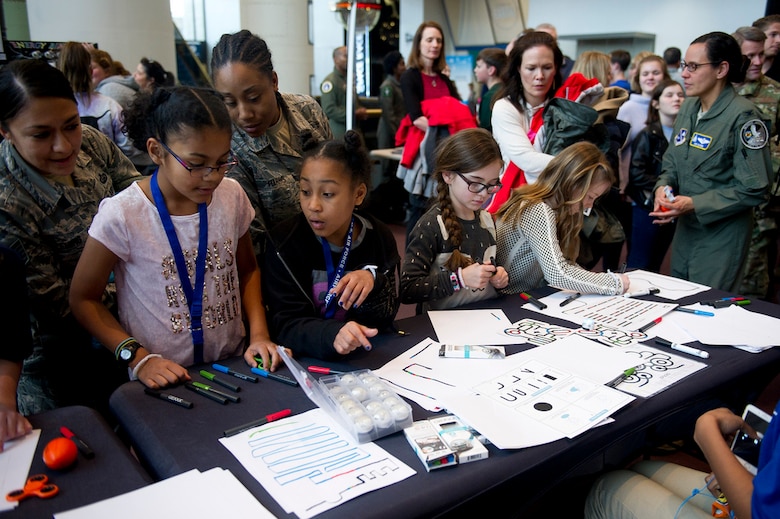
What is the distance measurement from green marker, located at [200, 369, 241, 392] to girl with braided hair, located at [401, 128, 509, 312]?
763 mm

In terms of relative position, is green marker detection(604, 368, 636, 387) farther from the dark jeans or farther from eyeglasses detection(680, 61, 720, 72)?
the dark jeans

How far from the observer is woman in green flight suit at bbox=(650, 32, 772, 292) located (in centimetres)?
255

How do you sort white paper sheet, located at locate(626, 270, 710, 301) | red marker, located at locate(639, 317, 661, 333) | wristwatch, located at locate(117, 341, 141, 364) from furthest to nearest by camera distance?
white paper sheet, located at locate(626, 270, 710, 301) < red marker, located at locate(639, 317, 661, 333) < wristwatch, located at locate(117, 341, 141, 364)

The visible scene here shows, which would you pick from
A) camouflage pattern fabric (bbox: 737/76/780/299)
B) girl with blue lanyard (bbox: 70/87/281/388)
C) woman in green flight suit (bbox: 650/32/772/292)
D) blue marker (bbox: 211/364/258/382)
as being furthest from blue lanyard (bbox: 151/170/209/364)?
camouflage pattern fabric (bbox: 737/76/780/299)

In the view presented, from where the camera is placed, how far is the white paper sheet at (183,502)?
92 cm

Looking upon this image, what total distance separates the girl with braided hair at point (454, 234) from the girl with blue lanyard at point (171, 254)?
62cm

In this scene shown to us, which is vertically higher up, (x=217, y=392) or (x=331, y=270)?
(x=331, y=270)

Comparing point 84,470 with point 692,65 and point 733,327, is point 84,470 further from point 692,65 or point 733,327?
point 692,65

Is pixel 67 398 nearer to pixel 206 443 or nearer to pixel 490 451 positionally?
pixel 206 443

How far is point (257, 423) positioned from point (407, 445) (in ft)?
1.00

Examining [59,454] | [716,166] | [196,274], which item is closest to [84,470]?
[59,454]

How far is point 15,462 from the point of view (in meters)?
1.05

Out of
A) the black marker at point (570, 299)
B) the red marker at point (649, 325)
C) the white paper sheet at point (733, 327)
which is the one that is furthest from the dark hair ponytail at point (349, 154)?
the white paper sheet at point (733, 327)

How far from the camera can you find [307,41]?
7.16m
